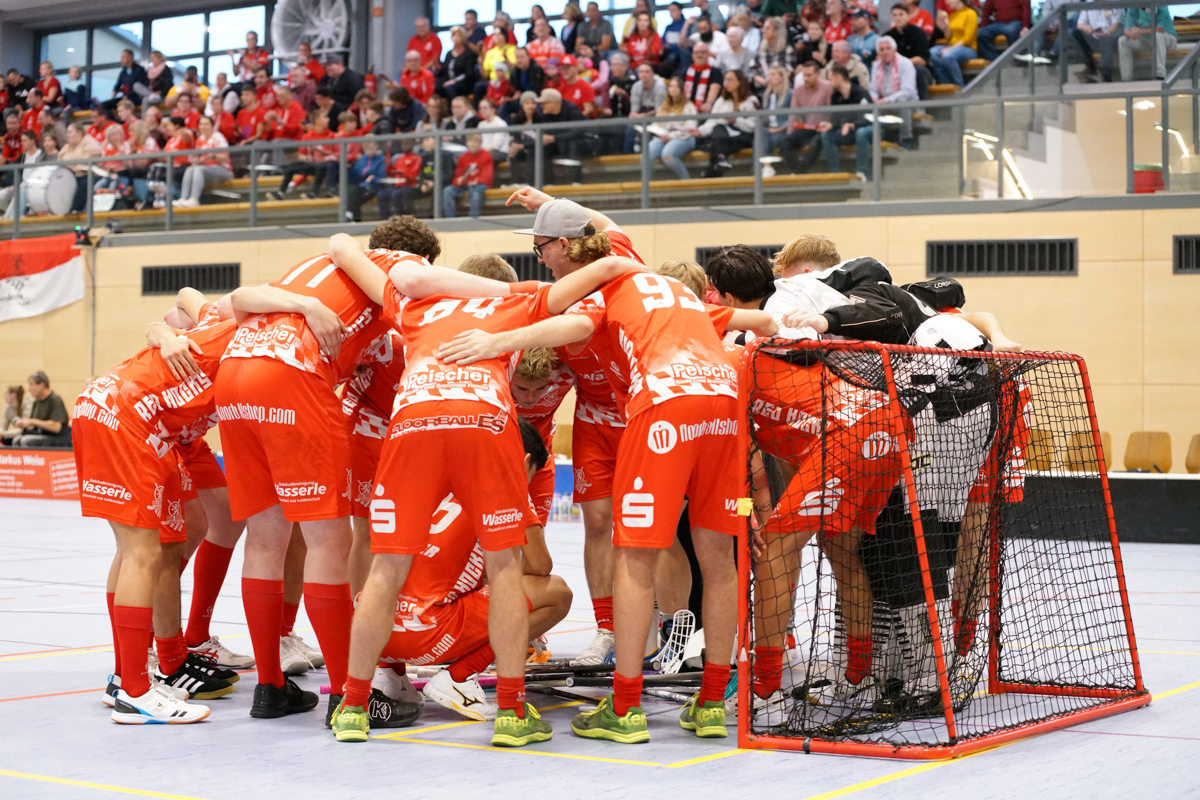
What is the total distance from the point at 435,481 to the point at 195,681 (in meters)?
1.61

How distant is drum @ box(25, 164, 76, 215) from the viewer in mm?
18281

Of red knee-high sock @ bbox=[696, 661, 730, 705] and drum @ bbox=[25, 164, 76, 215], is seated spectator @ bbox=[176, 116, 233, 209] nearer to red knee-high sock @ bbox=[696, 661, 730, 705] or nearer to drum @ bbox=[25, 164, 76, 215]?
drum @ bbox=[25, 164, 76, 215]

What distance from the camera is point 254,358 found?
14.8 ft

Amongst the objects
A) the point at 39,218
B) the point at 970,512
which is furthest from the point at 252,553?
the point at 39,218

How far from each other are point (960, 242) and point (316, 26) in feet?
47.1

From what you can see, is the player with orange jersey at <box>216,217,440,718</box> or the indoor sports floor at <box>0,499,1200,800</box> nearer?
the indoor sports floor at <box>0,499,1200,800</box>

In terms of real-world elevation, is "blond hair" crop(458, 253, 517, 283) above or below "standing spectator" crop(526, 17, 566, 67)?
below

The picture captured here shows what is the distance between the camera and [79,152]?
1998 centimetres

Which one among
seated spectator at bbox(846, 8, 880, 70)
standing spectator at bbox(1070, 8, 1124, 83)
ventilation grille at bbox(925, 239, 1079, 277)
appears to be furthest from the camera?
seated spectator at bbox(846, 8, 880, 70)

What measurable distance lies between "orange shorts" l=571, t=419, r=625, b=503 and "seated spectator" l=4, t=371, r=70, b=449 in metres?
13.1

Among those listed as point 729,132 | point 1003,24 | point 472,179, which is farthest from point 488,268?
point 1003,24

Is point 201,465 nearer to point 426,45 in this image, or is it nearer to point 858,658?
point 858,658

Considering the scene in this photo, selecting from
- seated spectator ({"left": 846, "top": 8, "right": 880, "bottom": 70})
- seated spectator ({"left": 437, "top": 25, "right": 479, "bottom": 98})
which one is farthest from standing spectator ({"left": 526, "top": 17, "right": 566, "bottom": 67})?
seated spectator ({"left": 846, "top": 8, "right": 880, "bottom": 70})

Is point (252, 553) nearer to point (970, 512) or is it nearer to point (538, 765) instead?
Result: point (538, 765)
